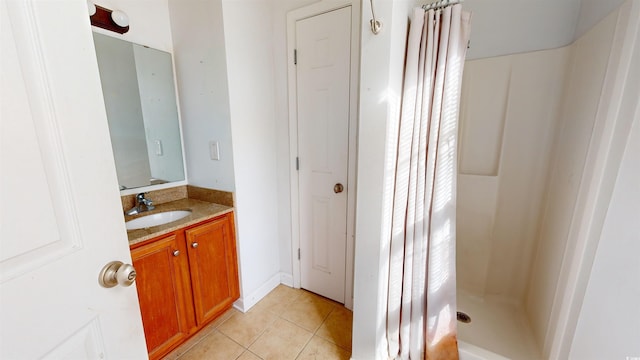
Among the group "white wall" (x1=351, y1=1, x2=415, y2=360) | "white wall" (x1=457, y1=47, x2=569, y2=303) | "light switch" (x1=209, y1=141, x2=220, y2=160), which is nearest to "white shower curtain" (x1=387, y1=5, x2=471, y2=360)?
"white wall" (x1=351, y1=1, x2=415, y2=360)

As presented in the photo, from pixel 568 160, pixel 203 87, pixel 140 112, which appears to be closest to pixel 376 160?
pixel 568 160

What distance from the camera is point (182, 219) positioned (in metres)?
1.43

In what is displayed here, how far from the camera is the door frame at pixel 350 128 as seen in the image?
4.89 ft

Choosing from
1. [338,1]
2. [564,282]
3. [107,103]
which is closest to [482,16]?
[338,1]

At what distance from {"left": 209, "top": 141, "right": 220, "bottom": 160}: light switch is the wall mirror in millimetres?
324

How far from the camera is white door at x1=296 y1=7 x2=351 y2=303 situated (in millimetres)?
1570

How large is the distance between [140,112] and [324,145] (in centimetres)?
Result: 128

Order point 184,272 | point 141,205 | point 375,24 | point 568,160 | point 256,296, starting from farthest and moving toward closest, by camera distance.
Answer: point 256,296
point 141,205
point 184,272
point 568,160
point 375,24

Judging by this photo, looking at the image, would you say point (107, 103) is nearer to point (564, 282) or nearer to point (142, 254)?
point (142, 254)

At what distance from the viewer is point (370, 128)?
42.7 inches

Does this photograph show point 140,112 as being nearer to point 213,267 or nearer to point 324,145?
point 213,267

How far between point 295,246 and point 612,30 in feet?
7.00

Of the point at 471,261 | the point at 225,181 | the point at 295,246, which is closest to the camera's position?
the point at 225,181

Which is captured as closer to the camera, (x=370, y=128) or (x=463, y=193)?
(x=370, y=128)
